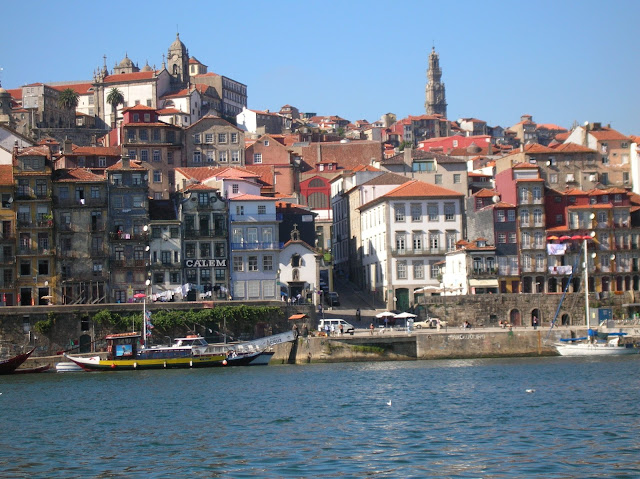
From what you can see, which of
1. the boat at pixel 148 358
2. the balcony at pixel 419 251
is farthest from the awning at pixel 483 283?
the boat at pixel 148 358

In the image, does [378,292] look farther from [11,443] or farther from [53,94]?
[53,94]

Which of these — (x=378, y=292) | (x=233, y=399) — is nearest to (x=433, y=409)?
(x=233, y=399)

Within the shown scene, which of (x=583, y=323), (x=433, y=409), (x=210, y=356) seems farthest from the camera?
(x=583, y=323)

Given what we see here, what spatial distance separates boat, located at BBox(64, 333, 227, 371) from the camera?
76.2 meters

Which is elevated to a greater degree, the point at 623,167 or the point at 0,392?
the point at 623,167

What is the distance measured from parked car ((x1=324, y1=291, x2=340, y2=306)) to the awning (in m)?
12.2

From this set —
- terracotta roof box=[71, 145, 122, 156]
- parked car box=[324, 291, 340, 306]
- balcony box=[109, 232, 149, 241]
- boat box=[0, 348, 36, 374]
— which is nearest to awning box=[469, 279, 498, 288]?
parked car box=[324, 291, 340, 306]

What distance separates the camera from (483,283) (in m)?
91.4

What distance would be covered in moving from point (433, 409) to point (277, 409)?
6.97 m

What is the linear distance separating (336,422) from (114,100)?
112 metres

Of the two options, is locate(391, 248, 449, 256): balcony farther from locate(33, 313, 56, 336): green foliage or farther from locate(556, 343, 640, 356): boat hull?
locate(33, 313, 56, 336): green foliage

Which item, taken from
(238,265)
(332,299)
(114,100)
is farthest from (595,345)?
(114,100)

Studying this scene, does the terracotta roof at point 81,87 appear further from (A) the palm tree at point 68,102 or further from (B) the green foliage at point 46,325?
(B) the green foliage at point 46,325

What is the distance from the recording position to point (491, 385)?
5816 cm
